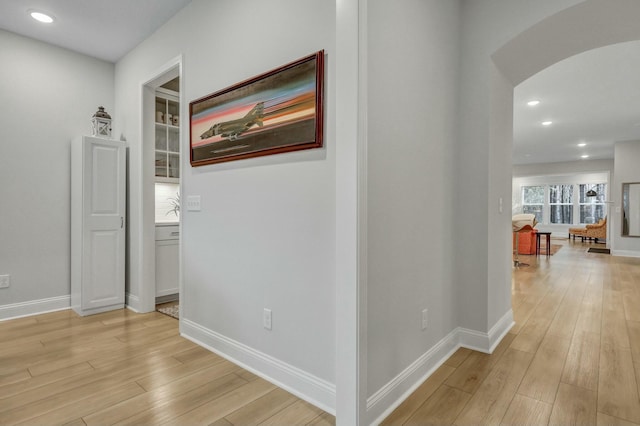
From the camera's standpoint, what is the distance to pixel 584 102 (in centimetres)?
499

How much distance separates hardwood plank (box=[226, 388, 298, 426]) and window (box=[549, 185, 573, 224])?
537 inches

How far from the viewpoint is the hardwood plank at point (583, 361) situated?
2020mm

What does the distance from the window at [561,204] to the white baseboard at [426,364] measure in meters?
11.6

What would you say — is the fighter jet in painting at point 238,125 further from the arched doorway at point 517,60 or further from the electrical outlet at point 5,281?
the electrical outlet at point 5,281

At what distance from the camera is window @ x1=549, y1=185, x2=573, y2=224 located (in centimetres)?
1197

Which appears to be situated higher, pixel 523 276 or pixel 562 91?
pixel 562 91

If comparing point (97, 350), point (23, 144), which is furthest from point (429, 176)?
point (23, 144)

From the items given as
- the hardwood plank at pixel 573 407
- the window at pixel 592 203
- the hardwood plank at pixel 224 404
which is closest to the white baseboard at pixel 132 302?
the hardwood plank at pixel 224 404

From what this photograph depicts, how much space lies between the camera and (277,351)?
80.7 inches

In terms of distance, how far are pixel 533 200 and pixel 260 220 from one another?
13.5 meters

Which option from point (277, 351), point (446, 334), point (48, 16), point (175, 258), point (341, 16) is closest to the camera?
point (341, 16)

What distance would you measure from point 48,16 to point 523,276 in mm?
6521

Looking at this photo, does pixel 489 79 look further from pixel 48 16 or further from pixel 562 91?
pixel 48 16

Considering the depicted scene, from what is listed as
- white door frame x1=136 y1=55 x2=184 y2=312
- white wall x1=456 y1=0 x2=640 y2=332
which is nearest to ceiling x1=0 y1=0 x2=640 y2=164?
white door frame x1=136 y1=55 x2=184 y2=312
